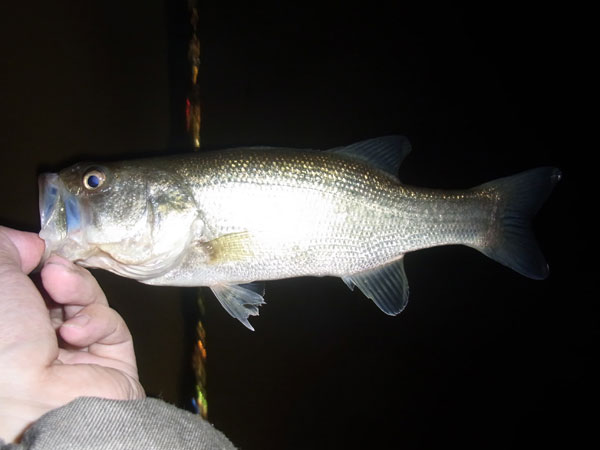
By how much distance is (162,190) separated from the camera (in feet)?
2.46

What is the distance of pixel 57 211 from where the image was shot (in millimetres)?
686

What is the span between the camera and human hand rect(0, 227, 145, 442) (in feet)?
1.65

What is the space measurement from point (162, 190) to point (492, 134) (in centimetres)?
164

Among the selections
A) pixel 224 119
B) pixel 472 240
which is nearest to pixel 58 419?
pixel 472 240

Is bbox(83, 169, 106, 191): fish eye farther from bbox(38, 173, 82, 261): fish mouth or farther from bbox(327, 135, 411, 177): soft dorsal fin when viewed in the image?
bbox(327, 135, 411, 177): soft dorsal fin

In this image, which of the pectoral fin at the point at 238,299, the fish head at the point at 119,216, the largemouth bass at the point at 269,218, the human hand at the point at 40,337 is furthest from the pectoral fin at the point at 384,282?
the human hand at the point at 40,337

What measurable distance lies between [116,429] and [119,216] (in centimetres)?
39

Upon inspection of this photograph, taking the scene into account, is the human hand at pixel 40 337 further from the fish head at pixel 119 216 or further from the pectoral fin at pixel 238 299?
the pectoral fin at pixel 238 299

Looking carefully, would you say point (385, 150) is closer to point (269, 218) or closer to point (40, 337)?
point (269, 218)

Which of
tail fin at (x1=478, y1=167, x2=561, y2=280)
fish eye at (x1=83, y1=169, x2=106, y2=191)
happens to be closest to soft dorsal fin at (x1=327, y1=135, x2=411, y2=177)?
tail fin at (x1=478, y1=167, x2=561, y2=280)

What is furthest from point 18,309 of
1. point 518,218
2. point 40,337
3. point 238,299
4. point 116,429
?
point 518,218

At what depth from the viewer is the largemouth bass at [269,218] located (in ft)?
2.36

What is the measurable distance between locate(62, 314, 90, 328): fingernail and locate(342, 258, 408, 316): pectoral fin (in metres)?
0.51

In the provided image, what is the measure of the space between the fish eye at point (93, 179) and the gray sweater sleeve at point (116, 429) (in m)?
0.39
